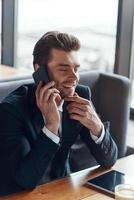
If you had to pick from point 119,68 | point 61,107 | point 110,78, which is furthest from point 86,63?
point 61,107

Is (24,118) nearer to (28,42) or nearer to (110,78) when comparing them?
(110,78)

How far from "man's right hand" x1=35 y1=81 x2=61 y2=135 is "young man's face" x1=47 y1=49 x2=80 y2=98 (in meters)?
0.04

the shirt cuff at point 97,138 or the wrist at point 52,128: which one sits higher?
the wrist at point 52,128

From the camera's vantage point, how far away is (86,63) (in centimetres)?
348

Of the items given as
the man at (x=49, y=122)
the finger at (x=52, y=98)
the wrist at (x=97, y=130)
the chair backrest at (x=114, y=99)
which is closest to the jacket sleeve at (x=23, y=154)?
the man at (x=49, y=122)

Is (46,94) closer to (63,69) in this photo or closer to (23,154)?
(63,69)

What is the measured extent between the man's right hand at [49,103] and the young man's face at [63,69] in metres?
0.04

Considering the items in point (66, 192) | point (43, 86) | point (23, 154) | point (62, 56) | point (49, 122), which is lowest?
point (66, 192)

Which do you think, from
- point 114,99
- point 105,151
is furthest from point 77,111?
point 114,99

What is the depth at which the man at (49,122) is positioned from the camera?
1.58m

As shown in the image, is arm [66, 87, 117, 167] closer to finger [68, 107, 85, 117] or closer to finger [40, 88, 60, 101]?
finger [68, 107, 85, 117]

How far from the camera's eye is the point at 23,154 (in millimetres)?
1595

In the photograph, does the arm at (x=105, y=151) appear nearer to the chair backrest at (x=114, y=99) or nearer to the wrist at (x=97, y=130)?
the wrist at (x=97, y=130)

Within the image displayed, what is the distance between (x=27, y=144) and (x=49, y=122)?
123mm
